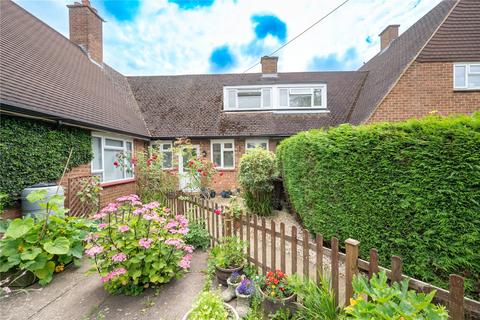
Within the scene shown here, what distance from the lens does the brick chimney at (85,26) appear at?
10.2m

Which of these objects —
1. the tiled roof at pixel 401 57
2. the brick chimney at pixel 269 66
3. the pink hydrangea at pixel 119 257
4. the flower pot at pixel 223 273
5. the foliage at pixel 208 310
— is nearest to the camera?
the foliage at pixel 208 310

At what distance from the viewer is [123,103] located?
34.9 ft

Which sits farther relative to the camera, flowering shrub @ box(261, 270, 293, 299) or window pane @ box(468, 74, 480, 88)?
window pane @ box(468, 74, 480, 88)

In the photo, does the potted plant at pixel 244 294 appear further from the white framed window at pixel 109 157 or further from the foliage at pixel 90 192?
the white framed window at pixel 109 157

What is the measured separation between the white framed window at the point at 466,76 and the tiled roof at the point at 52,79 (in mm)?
12503

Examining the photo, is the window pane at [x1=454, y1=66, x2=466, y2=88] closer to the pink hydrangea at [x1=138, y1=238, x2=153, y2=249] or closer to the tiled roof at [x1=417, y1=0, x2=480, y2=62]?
the tiled roof at [x1=417, y1=0, x2=480, y2=62]

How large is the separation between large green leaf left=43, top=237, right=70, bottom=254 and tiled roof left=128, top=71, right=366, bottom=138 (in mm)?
7896

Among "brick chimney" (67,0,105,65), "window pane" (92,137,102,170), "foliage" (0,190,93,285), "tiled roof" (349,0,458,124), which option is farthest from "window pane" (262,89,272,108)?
"foliage" (0,190,93,285)

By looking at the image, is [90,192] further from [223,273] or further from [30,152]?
[223,273]

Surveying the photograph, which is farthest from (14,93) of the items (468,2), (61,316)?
(468,2)

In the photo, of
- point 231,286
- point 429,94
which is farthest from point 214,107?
point 231,286

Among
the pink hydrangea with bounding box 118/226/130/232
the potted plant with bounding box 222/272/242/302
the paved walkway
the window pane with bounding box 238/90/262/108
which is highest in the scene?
the window pane with bounding box 238/90/262/108

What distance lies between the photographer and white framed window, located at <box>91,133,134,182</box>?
7.38m

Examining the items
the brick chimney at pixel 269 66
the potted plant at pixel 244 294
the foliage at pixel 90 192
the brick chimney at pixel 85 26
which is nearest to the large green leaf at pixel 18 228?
the foliage at pixel 90 192
